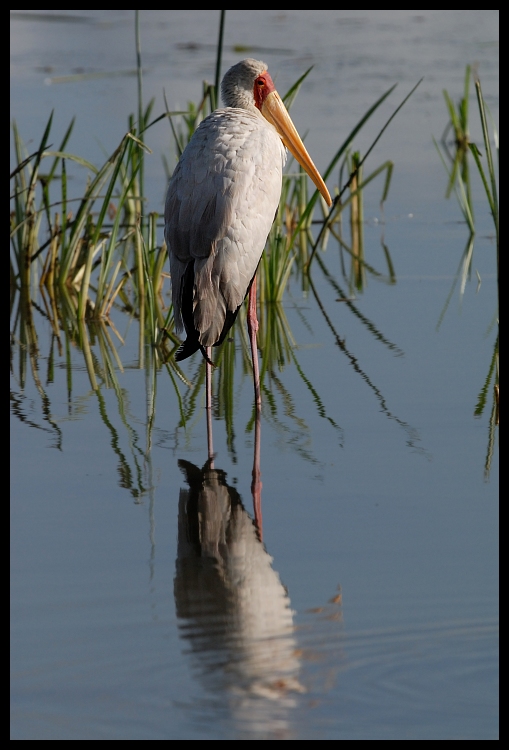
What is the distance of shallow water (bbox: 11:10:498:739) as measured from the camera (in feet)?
9.53

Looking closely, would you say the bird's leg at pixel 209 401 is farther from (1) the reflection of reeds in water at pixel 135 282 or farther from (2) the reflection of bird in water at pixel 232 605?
(2) the reflection of bird in water at pixel 232 605

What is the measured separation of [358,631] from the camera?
10.6ft

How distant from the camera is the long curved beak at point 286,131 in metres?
6.07

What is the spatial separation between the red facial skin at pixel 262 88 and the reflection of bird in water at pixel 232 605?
2.54 meters

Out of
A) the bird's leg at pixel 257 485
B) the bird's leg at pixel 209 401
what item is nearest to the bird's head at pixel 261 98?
the bird's leg at pixel 209 401

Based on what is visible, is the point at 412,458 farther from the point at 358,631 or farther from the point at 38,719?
the point at 38,719

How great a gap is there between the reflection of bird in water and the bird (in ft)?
3.24

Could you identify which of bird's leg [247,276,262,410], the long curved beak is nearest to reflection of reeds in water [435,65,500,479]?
the long curved beak

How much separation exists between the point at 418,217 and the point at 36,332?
382cm

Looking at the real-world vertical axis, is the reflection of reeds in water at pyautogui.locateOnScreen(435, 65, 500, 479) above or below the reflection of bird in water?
above

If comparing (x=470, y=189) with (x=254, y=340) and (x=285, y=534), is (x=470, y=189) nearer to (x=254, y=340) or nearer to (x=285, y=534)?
(x=254, y=340)

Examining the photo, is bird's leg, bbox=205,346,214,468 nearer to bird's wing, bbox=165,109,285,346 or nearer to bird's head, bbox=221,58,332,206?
bird's wing, bbox=165,109,285,346
